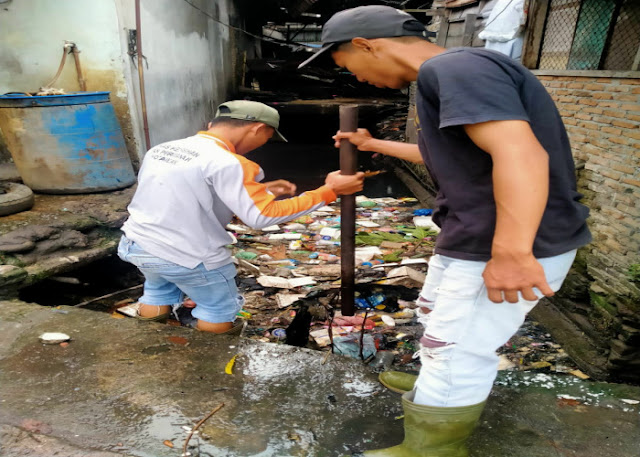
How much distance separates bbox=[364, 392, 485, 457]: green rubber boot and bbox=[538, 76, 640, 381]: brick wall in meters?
2.13

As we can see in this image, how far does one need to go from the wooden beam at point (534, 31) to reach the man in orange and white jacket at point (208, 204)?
3.31 metres

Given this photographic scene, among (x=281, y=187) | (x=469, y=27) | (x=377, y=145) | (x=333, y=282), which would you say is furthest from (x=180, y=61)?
(x=377, y=145)

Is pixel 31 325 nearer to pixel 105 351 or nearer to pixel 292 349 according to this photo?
pixel 105 351

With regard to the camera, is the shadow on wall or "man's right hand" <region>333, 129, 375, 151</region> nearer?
"man's right hand" <region>333, 129, 375, 151</region>

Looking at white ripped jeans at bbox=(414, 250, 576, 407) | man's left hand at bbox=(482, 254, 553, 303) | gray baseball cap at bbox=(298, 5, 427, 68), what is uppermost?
gray baseball cap at bbox=(298, 5, 427, 68)

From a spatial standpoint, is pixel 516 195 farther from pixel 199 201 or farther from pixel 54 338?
pixel 54 338

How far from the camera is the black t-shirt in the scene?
1.33 metres

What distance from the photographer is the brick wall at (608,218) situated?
10.6 ft

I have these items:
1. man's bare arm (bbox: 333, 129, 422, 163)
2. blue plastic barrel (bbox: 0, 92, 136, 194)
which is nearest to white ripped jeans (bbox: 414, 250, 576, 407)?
man's bare arm (bbox: 333, 129, 422, 163)

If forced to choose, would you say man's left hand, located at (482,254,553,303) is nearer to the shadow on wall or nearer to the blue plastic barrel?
the blue plastic barrel

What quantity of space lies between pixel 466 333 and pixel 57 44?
6103 millimetres

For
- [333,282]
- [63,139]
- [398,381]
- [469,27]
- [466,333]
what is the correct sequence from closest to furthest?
[466,333] < [398,381] < [333,282] < [63,139] < [469,27]

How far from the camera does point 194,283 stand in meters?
2.74

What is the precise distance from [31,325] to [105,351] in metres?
0.61
